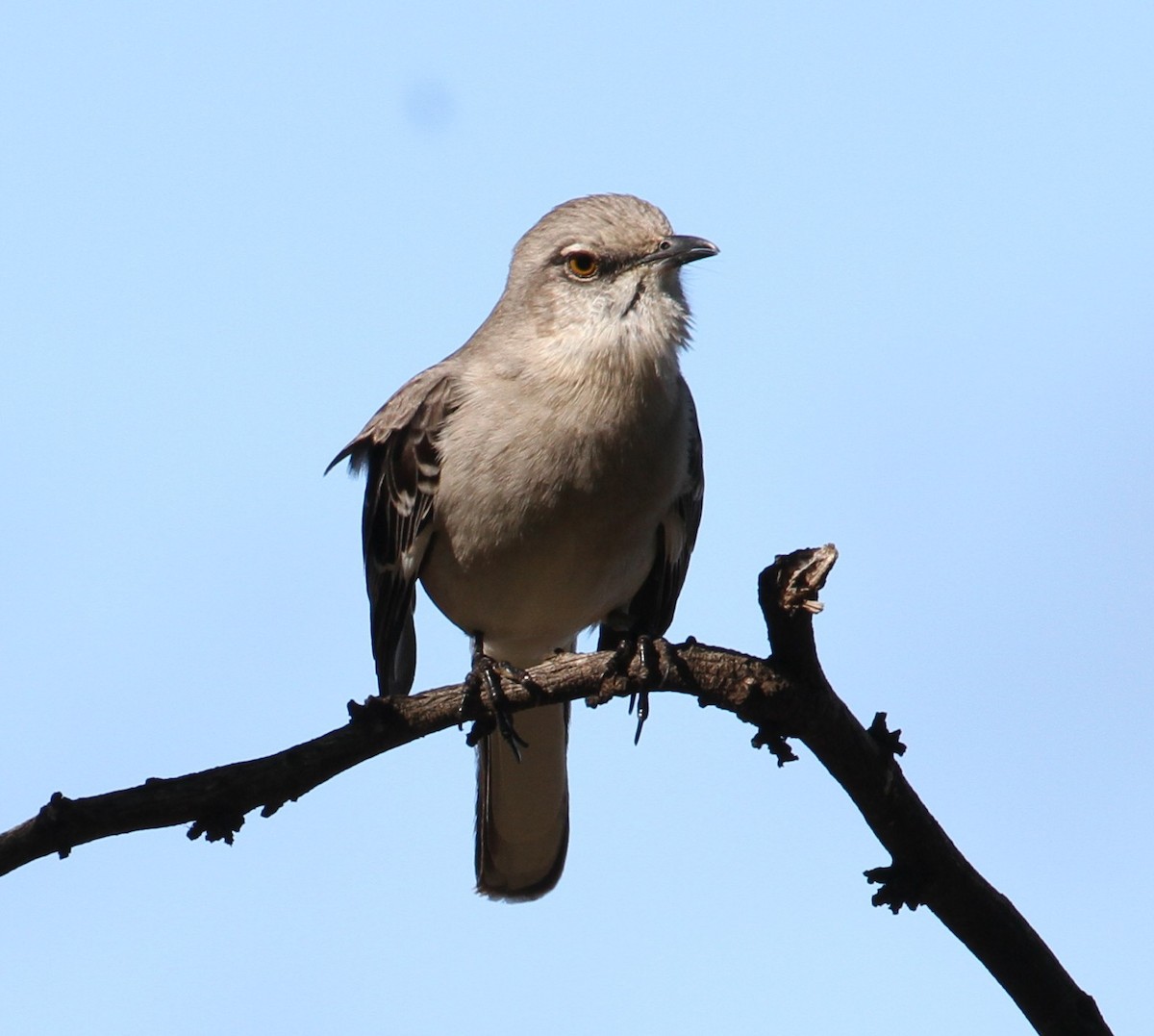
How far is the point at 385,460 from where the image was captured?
756 cm

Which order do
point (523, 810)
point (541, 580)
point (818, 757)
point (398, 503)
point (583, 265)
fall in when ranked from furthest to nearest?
1. point (523, 810)
2. point (583, 265)
3. point (398, 503)
4. point (541, 580)
5. point (818, 757)

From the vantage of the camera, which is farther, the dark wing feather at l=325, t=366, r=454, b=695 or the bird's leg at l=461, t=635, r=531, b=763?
the dark wing feather at l=325, t=366, r=454, b=695

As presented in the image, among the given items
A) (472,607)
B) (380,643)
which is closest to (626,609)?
(472,607)

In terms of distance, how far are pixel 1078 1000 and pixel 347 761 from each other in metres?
2.50

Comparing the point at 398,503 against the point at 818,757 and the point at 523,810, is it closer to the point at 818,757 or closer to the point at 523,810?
the point at 523,810

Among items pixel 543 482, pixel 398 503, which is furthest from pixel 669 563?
pixel 398 503

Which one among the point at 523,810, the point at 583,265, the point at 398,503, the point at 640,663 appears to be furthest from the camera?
the point at 523,810

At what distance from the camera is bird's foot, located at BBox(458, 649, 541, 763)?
18.5 ft

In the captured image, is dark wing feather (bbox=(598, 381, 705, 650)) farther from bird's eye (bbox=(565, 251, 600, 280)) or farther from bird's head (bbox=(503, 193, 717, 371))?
bird's eye (bbox=(565, 251, 600, 280))

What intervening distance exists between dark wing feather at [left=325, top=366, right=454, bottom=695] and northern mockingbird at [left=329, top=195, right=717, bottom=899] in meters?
0.01

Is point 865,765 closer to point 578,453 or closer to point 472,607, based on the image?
point 578,453

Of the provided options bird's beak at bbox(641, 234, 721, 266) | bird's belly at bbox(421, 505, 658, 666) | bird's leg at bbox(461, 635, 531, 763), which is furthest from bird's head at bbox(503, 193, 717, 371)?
bird's leg at bbox(461, 635, 531, 763)

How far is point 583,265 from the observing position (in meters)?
7.50

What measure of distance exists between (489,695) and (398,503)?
1.77m
